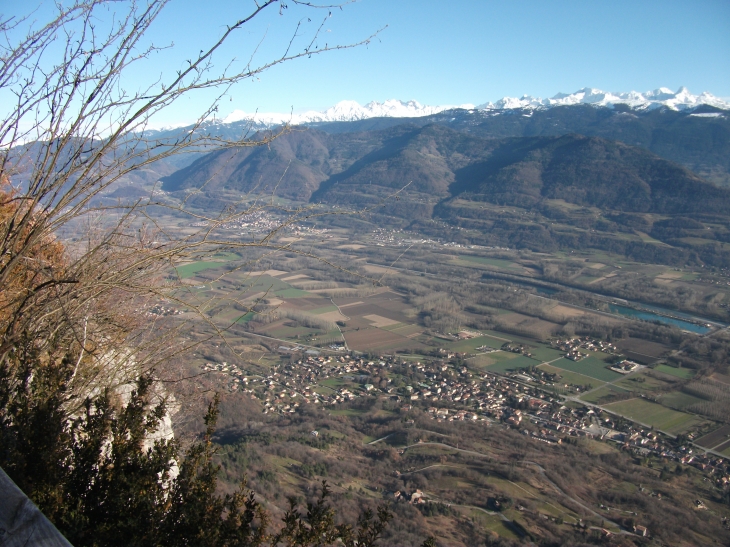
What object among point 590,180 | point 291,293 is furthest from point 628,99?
point 291,293

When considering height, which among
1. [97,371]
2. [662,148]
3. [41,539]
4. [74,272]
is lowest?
[97,371]

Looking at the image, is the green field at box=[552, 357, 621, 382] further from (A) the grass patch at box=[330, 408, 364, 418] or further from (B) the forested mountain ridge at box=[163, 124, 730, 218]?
(B) the forested mountain ridge at box=[163, 124, 730, 218]

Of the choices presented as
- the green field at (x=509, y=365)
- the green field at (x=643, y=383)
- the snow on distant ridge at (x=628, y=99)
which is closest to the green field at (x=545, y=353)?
the green field at (x=509, y=365)

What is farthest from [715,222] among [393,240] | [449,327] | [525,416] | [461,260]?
[525,416]

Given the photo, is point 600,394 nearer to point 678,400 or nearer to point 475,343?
point 678,400

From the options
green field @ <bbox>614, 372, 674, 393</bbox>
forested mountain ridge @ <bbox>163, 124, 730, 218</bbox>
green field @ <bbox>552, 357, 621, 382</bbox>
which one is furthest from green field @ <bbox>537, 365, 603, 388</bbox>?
forested mountain ridge @ <bbox>163, 124, 730, 218</bbox>

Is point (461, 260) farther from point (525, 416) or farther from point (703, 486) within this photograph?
point (703, 486)

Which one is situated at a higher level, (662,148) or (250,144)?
(662,148)
